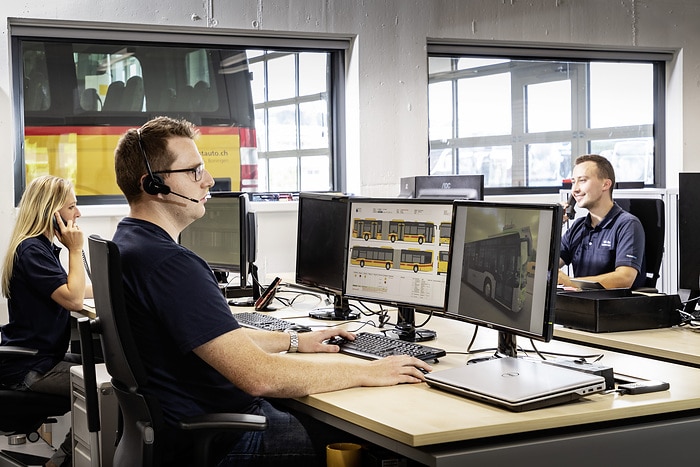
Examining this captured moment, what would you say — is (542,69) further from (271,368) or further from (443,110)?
(271,368)

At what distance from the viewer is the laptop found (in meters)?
1.93

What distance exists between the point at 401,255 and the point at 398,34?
3123mm

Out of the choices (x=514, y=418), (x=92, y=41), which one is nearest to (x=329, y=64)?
(x=92, y=41)

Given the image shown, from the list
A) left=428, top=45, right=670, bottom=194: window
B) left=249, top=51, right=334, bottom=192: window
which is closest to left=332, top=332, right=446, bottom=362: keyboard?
left=249, top=51, right=334, bottom=192: window

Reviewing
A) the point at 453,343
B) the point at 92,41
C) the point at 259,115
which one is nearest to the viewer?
the point at 453,343

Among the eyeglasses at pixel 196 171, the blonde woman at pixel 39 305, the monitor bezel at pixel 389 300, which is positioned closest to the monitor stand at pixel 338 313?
the monitor bezel at pixel 389 300

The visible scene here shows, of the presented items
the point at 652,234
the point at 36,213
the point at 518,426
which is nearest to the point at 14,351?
the point at 36,213

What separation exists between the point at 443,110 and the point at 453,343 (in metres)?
3.52

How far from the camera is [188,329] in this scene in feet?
6.68

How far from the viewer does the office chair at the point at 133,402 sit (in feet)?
6.57

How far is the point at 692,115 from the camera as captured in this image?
645 centimetres

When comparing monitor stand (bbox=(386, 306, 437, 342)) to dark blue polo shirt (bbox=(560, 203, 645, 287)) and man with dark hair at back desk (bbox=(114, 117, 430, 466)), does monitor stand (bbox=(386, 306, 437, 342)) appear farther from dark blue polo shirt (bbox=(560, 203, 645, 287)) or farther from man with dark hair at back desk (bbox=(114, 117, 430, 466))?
dark blue polo shirt (bbox=(560, 203, 645, 287))

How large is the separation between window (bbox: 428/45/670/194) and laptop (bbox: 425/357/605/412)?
398 centimetres

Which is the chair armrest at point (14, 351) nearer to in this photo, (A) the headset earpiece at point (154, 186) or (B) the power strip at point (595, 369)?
(A) the headset earpiece at point (154, 186)
